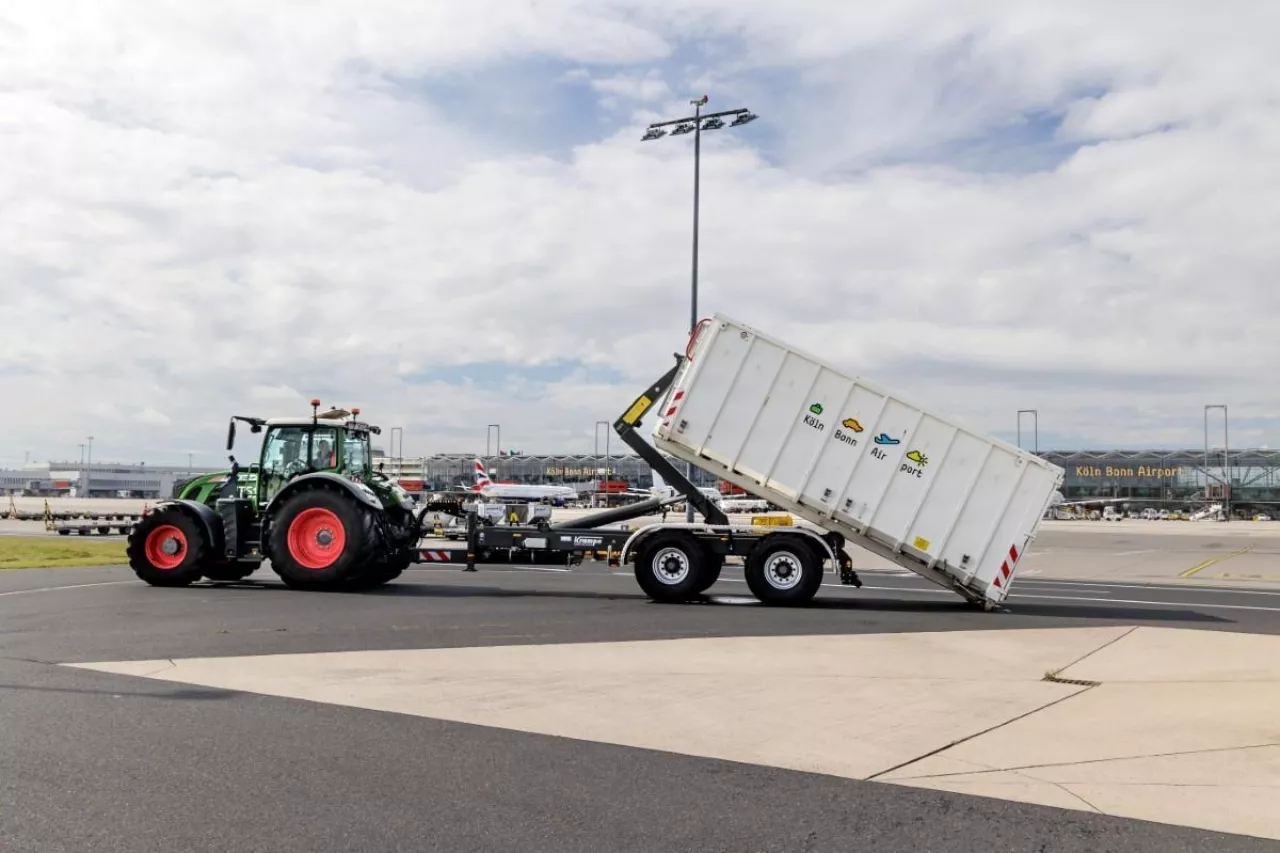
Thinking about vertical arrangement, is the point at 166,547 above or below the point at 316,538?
below

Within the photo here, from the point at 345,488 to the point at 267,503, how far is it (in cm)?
183

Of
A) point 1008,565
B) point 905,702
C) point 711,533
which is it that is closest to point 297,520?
point 711,533

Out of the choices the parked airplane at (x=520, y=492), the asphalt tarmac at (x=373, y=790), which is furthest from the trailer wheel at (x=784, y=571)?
the parked airplane at (x=520, y=492)

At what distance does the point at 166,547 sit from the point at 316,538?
264cm

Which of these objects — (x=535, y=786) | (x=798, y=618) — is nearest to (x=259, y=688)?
(x=535, y=786)

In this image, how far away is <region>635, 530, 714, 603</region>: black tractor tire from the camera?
16109mm

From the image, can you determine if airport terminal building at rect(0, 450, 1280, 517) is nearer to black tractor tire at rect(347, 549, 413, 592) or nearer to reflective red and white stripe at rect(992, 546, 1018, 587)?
black tractor tire at rect(347, 549, 413, 592)

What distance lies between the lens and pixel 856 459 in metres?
15.3

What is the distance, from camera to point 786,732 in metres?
7.32

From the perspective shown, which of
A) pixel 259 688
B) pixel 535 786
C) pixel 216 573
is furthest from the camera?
pixel 216 573

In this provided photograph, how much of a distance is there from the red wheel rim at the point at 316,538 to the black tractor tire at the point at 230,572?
2.34 m

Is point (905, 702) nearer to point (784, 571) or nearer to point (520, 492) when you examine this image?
point (784, 571)

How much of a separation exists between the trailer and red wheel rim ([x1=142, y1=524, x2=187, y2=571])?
277 inches

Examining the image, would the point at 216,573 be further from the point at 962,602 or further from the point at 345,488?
the point at 962,602
